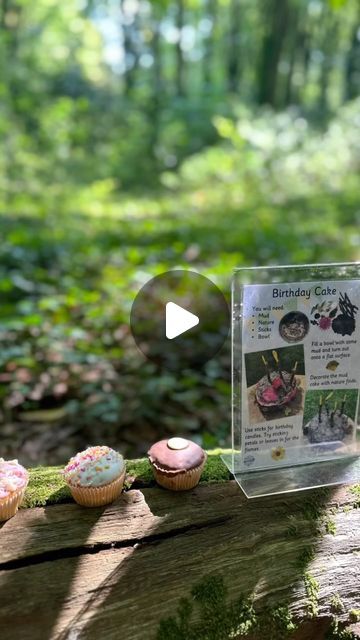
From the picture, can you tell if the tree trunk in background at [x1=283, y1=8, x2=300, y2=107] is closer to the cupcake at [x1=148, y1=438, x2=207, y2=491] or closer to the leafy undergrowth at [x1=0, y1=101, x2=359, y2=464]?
the leafy undergrowth at [x1=0, y1=101, x2=359, y2=464]

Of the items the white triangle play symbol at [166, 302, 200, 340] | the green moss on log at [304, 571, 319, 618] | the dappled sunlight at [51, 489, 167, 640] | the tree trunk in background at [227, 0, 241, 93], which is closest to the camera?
the dappled sunlight at [51, 489, 167, 640]

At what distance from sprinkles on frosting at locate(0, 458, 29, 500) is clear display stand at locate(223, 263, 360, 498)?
1.90 ft

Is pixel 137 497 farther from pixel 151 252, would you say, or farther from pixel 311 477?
pixel 151 252

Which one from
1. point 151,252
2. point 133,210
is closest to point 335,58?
point 133,210

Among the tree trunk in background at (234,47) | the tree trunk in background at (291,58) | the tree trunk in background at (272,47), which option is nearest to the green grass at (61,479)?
the tree trunk in background at (272,47)

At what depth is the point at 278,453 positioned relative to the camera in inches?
54.6

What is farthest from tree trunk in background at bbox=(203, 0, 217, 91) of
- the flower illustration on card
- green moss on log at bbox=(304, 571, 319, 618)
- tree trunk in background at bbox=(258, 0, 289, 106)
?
green moss on log at bbox=(304, 571, 319, 618)

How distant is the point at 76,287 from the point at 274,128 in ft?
25.1

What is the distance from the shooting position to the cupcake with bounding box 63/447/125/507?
3.91 ft

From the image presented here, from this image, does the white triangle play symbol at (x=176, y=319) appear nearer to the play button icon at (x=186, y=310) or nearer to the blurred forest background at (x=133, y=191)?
the blurred forest background at (x=133, y=191)

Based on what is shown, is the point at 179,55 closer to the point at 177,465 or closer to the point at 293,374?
the point at 293,374

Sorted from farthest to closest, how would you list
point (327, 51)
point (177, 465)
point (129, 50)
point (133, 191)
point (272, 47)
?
point (327, 51)
point (272, 47)
point (129, 50)
point (133, 191)
point (177, 465)

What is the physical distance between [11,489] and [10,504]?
49mm

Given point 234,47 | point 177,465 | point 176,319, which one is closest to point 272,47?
point 234,47
